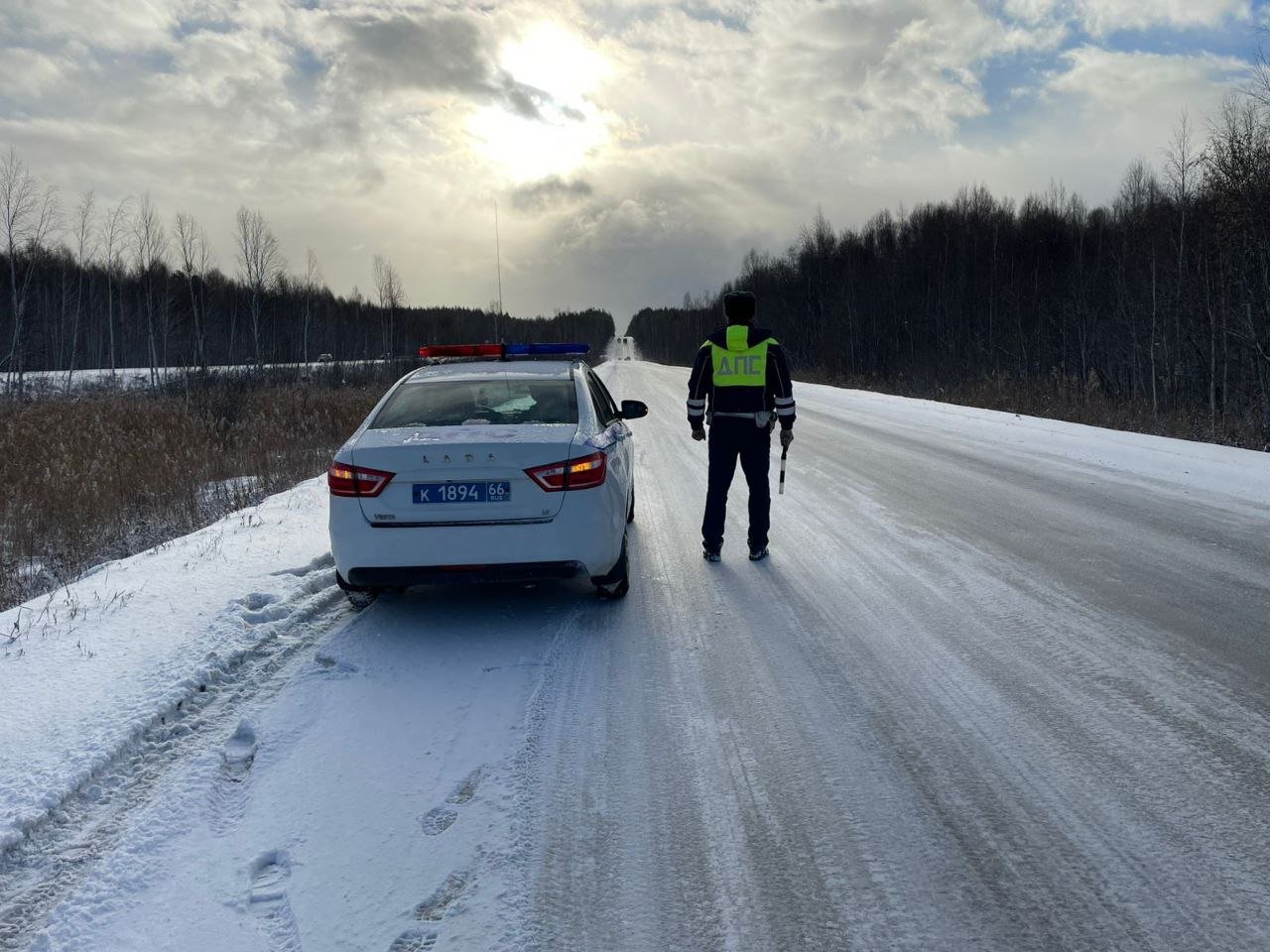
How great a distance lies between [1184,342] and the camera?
32344mm

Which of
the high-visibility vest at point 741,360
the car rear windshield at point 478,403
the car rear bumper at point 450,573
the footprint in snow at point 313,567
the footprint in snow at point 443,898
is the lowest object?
the footprint in snow at point 443,898

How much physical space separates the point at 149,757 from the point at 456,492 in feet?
6.35

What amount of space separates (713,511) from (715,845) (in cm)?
392

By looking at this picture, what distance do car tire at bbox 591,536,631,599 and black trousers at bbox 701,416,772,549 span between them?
126cm

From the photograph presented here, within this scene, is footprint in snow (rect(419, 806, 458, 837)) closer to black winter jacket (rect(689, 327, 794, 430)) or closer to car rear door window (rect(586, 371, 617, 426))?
car rear door window (rect(586, 371, 617, 426))

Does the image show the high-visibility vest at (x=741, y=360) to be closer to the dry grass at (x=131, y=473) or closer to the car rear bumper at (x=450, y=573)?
the car rear bumper at (x=450, y=573)

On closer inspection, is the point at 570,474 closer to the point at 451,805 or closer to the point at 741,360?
the point at 451,805

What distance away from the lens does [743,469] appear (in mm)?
6473

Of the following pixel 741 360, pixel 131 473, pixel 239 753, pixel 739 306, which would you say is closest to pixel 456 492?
pixel 239 753

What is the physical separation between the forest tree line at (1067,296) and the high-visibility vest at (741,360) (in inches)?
509

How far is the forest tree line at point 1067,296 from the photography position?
1730 centimetres

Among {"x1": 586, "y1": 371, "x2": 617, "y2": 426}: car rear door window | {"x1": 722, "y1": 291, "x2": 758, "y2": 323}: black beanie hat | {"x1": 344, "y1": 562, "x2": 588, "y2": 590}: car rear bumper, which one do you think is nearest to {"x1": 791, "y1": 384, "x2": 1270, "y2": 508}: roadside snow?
{"x1": 722, "y1": 291, "x2": 758, "y2": 323}: black beanie hat

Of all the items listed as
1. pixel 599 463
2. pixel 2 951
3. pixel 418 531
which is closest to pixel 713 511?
pixel 599 463

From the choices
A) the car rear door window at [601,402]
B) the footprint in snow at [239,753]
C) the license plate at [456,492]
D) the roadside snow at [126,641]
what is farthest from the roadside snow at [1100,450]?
the footprint in snow at [239,753]
